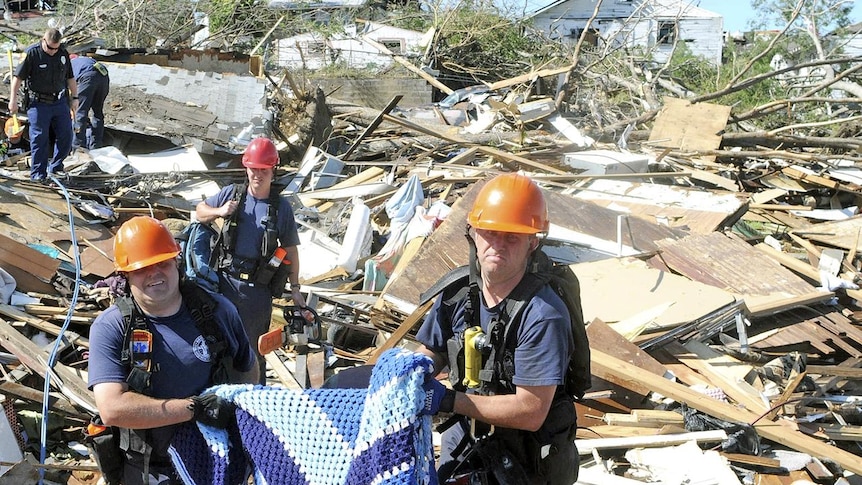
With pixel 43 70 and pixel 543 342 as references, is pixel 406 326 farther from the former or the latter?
pixel 43 70

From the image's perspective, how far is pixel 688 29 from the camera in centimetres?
3644

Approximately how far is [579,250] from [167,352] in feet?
15.1

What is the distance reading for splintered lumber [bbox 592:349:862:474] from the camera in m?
4.44

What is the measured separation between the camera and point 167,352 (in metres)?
2.61

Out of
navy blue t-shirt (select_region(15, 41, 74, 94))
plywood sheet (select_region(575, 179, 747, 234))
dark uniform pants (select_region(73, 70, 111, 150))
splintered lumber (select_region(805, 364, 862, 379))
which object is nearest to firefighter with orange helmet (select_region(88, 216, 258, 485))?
splintered lumber (select_region(805, 364, 862, 379))

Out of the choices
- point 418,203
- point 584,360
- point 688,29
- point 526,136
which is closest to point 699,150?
point 526,136

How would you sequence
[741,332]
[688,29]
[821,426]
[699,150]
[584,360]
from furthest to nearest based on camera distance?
[688,29]
[699,150]
[741,332]
[821,426]
[584,360]

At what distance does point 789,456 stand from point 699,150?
6.89 meters

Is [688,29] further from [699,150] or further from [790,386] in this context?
[790,386]

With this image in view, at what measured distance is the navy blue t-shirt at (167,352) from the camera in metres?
2.49

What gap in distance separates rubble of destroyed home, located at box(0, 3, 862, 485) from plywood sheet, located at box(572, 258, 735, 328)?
0.7 inches

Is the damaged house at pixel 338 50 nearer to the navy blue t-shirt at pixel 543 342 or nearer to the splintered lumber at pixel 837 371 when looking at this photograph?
the splintered lumber at pixel 837 371

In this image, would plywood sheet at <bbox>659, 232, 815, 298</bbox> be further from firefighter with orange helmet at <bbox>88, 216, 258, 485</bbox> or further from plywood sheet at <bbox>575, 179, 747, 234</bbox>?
firefighter with orange helmet at <bbox>88, 216, 258, 485</bbox>

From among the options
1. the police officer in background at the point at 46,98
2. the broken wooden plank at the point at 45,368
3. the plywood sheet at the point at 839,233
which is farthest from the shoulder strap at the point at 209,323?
the plywood sheet at the point at 839,233
